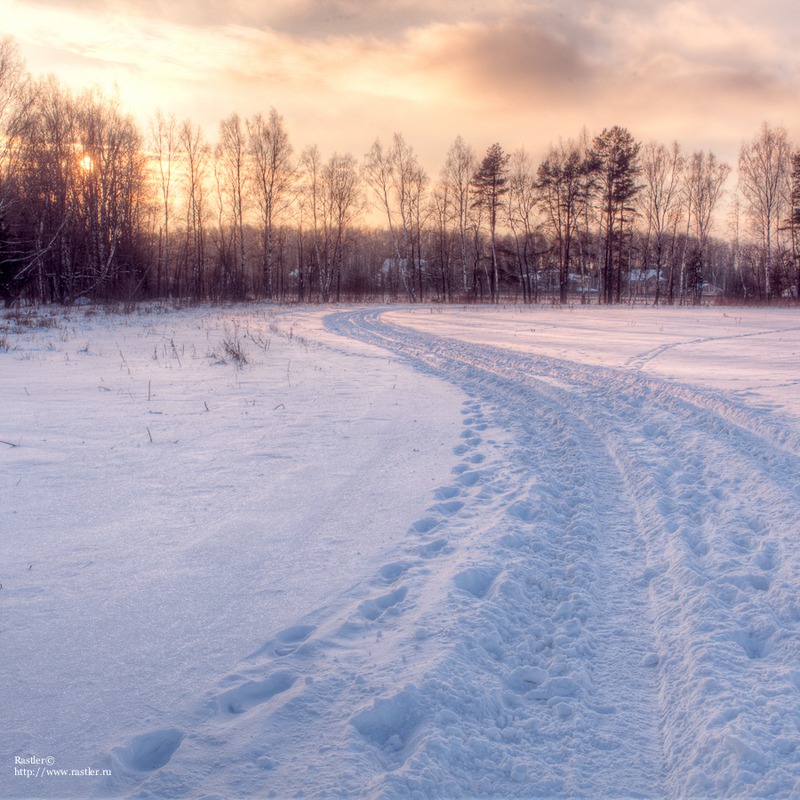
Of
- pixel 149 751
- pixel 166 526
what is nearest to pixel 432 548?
pixel 166 526

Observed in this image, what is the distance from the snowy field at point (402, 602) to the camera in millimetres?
2098

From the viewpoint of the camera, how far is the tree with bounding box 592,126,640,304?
128 feet

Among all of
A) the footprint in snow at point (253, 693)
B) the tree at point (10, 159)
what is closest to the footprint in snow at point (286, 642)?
the footprint in snow at point (253, 693)

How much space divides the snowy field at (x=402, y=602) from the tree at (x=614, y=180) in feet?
117

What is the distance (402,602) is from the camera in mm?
3211

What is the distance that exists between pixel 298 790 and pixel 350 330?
1788 cm

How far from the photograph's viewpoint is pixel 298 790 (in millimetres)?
1969

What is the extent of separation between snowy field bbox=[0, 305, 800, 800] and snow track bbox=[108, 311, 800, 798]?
13mm

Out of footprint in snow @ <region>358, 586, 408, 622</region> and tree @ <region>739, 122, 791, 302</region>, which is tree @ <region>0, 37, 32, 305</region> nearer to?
footprint in snow @ <region>358, 586, 408, 622</region>

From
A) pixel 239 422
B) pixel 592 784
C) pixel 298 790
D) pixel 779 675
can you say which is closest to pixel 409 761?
pixel 298 790

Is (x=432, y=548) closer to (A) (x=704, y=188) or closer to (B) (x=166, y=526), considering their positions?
(B) (x=166, y=526)

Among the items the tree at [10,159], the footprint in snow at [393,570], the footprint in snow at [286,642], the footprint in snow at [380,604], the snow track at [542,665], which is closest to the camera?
the snow track at [542,665]

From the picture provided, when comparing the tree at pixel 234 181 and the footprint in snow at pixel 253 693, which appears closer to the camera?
the footprint in snow at pixel 253 693

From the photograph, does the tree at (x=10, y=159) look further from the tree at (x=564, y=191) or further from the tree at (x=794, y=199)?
the tree at (x=794, y=199)
